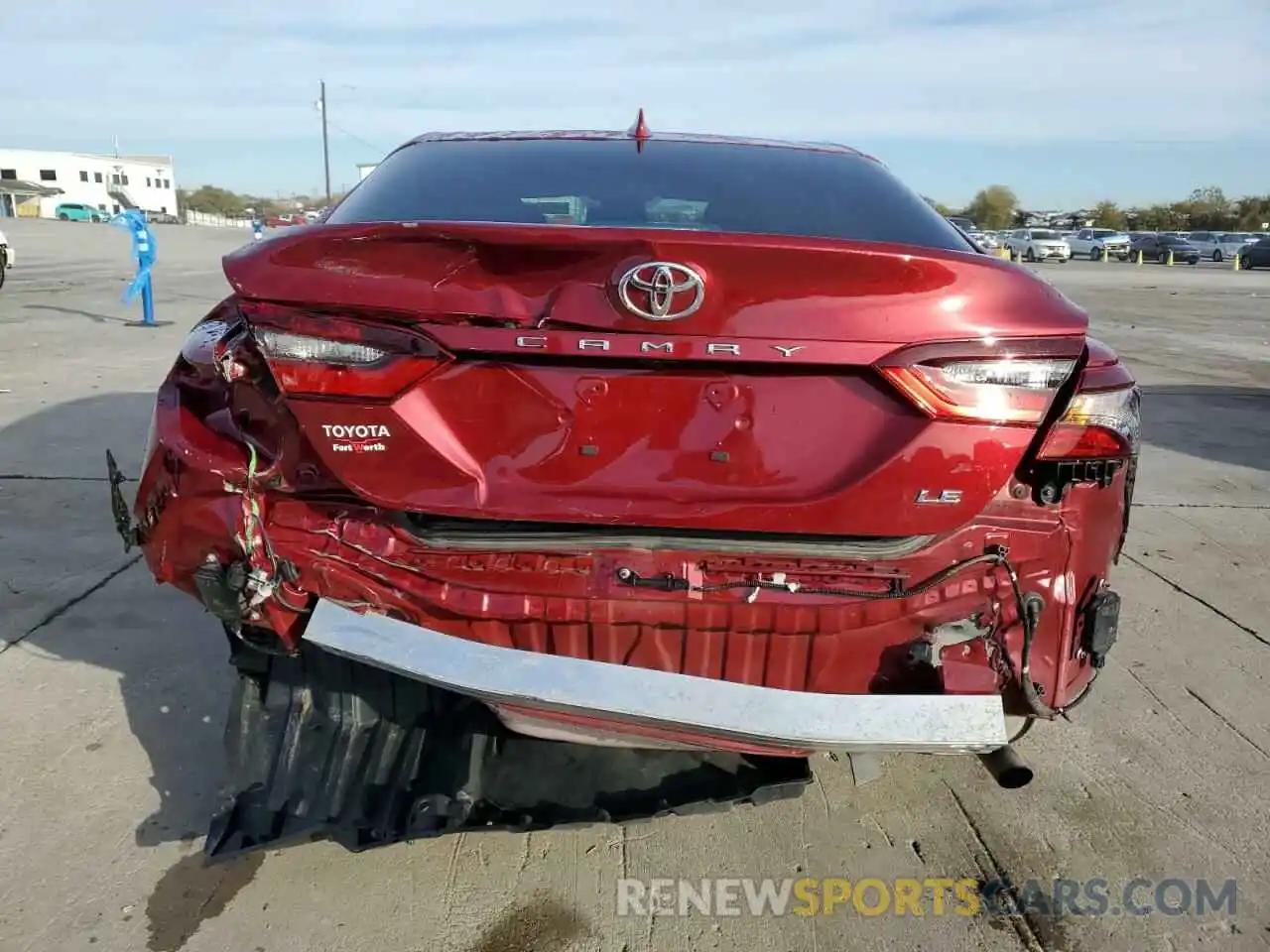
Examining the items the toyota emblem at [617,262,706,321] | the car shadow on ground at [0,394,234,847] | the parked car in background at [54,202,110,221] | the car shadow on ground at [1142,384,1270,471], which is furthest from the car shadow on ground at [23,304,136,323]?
the parked car in background at [54,202,110,221]

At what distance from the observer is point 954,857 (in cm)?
251

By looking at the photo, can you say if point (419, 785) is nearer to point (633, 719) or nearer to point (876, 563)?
point (633, 719)

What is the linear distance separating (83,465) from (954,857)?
16.7ft

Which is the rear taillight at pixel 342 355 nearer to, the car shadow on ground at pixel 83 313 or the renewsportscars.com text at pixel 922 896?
the renewsportscars.com text at pixel 922 896

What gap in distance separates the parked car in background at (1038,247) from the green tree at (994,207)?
98.2ft

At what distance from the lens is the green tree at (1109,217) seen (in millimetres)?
67750

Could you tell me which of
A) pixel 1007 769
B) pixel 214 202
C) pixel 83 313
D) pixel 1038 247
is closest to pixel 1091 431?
pixel 1007 769

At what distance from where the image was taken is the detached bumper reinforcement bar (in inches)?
75.4

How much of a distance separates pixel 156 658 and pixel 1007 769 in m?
2.74

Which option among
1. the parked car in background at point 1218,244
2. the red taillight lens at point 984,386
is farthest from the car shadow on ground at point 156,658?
the parked car in background at point 1218,244

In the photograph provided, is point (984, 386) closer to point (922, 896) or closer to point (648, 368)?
point (648, 368)

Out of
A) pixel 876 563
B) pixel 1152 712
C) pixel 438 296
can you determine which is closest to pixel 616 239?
pixel 438 296

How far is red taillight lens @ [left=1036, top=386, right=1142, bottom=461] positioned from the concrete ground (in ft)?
3.76

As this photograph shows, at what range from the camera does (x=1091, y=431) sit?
2006mm
